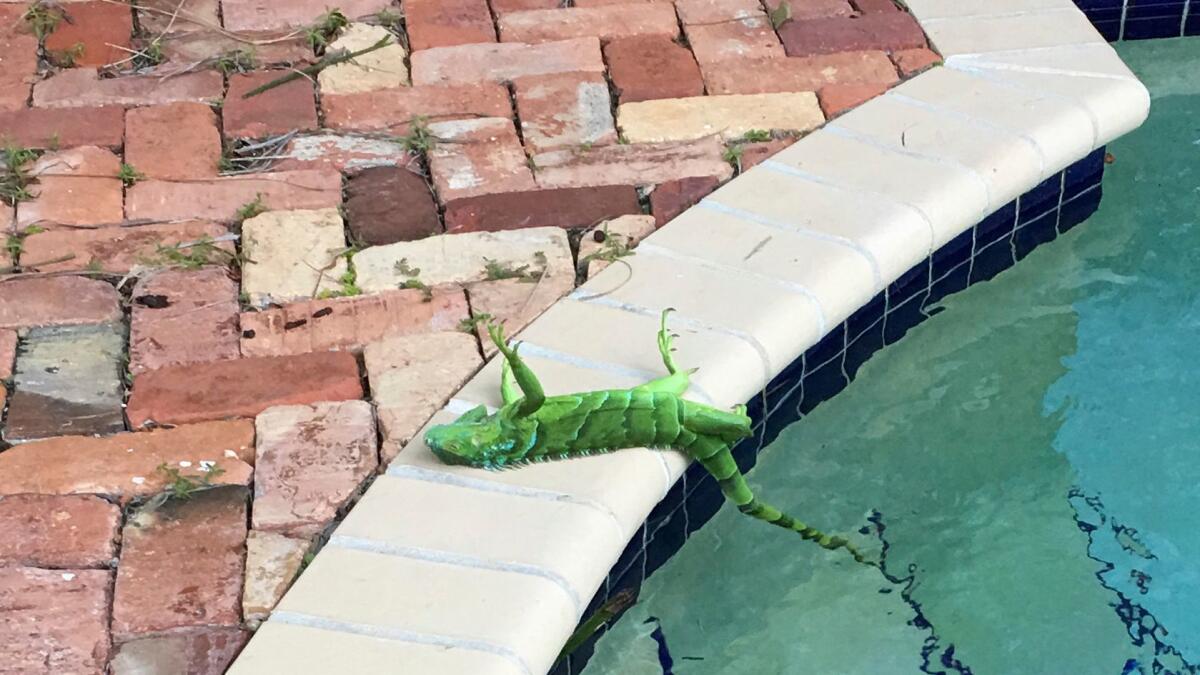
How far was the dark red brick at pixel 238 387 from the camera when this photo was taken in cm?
267

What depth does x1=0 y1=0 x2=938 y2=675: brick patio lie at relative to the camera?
243cm

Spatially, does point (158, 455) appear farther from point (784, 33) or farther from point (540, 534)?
point (784, 33)

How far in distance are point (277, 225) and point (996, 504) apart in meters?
1.58

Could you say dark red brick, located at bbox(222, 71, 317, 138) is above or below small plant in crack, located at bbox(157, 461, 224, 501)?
above

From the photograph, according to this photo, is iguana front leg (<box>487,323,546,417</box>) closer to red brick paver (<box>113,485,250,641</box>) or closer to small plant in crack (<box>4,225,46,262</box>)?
red brick paver (<box>113,485,250,641</box>)

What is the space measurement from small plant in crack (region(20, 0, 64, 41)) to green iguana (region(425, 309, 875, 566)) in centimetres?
178

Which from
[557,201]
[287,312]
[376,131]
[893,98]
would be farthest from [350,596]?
[893,98]

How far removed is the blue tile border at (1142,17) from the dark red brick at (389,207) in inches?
75.7

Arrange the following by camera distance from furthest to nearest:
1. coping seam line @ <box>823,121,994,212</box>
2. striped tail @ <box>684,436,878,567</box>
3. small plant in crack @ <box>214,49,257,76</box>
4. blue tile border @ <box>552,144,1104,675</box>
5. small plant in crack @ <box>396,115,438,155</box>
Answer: small plant in crack @ <box>214,49,257,76</box> < small plant in crack @ <box>396,115,438,155</box> < coping seam line @ <box>823,121,994,212</box> < blue tile border @ <box>552,144,1104,675</box> < striped tail @ <box>684,436,878,567</box>

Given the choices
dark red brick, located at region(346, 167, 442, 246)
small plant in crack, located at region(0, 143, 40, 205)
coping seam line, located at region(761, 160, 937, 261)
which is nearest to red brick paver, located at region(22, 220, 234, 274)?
small plant in crack, located at region(0, 143, 40, 205)

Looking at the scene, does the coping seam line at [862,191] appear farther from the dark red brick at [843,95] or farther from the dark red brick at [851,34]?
the dark red brick at [851,34]

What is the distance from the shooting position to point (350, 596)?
7.53 feet

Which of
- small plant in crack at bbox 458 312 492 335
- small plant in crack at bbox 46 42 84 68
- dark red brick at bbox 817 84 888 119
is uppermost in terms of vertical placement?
small plant in crack at bbox 46 42 84 68

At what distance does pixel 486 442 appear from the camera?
2.46 m
